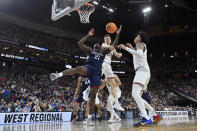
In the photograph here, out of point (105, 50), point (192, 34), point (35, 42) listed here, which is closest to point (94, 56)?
point (105, 50)

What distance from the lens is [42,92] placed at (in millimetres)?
16781

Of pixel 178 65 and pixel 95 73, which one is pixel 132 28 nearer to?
pixel 178 65

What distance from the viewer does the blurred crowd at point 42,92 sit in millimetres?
12141

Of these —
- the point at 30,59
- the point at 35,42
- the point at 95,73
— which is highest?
the point at 35,42

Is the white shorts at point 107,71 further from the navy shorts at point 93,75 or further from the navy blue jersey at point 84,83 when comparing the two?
the navy shorts at point 93,75

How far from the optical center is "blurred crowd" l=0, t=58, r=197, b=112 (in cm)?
1214

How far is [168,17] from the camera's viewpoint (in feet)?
78.5

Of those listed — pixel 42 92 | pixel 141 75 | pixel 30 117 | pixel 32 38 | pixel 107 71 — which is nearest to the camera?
pixel 141 75

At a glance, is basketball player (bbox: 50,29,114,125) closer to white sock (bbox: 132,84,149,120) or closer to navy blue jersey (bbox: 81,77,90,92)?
white sock (bbox: 132,84,149,120)

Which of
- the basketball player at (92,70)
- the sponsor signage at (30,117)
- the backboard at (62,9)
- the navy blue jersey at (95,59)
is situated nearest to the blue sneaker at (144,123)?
the basketball player at (92,70)

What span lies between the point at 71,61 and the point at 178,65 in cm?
1767

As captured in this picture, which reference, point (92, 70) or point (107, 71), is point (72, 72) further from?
point (107, 71)

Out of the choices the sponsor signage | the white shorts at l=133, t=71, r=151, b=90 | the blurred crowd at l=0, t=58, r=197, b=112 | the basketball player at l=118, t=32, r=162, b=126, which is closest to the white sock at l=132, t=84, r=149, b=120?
the basketball player at l=118, t=32, r=162, b=126

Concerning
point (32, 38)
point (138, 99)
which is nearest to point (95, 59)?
point (138, 99)
